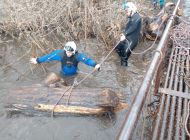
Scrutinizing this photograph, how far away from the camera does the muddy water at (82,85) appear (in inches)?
235

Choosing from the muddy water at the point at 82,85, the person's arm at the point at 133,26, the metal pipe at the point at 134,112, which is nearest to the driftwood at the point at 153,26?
the muddy water at the point at 82,85

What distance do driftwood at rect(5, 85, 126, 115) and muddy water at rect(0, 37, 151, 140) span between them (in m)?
0.22

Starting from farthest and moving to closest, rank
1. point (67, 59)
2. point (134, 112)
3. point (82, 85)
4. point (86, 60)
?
point (82, 85) < point (67, 59) < point (86, 60) < point (134, 112)

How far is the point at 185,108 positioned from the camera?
4.75 metres

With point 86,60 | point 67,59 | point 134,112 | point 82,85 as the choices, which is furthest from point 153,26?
point 134,112

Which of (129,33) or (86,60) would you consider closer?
(86,60)

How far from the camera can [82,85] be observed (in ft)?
25.6

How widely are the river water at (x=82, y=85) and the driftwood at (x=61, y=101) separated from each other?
22 cm

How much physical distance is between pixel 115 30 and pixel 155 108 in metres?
4.61

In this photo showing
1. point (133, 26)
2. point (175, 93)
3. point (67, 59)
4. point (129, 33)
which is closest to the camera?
point (175, 93)

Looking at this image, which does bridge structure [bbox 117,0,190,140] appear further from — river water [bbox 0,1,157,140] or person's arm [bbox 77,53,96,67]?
person's arm [bbox 77,53,96,67]

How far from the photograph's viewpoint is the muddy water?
5961 millimetres

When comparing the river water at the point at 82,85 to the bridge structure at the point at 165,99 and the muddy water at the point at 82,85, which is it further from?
the bridge structure at the point at 165,99

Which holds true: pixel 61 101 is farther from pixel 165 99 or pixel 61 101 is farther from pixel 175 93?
pixel 175 93
